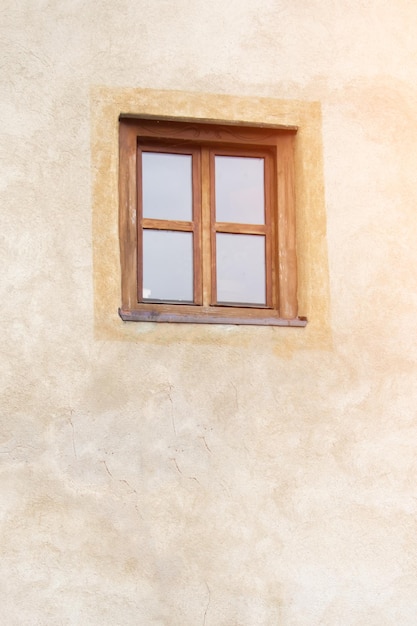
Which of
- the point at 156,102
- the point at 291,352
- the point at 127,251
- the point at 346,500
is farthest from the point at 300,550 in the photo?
the point at 156,102

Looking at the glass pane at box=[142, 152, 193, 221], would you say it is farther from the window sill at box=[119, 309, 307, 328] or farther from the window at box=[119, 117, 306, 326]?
the window sill at box=[119, 309, 307, 328]

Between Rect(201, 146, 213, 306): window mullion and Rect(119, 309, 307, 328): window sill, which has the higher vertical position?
Rect(201, 146, 213, 306): window mullion

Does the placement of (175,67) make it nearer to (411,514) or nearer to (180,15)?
(180,15)

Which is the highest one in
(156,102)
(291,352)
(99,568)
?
(156,102)

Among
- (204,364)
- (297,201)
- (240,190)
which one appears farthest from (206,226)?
(204,364)

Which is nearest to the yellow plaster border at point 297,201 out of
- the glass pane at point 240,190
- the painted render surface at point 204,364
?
the painted render surface at point 204,364

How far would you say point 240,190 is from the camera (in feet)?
28.1

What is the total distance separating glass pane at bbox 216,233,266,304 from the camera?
8422 millimetres

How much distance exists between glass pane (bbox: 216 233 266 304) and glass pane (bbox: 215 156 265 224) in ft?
0.40

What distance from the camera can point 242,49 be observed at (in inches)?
336

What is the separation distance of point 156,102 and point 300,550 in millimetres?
2585

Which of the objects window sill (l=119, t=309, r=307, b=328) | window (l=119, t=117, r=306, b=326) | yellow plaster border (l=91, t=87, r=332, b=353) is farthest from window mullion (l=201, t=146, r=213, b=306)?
yellow plaster border (l=91, t=87, r=332, b=353)

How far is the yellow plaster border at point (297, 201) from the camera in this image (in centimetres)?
809

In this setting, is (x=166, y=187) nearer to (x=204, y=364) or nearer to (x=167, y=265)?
(x=167, y=265)
